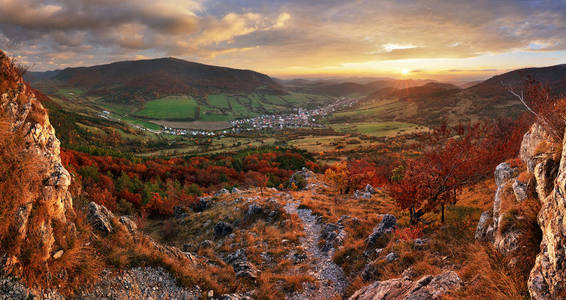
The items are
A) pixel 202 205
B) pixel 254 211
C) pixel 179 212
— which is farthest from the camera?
pixel 202 205

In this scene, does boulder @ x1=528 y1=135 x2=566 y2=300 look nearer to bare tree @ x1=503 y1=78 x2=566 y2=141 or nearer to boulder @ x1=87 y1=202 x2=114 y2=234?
bare tree @ x1=503 y1=78 x2=566 y2=141

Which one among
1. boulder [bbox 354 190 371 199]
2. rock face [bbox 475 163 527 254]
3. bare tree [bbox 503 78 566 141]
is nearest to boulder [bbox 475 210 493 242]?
rock face [bbox 475 163 527 254]

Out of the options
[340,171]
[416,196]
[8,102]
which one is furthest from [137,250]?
[340,171]

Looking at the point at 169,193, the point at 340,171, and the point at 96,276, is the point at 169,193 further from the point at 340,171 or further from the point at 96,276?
the point at 96,276

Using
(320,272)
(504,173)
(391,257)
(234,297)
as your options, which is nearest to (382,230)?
(391,257)

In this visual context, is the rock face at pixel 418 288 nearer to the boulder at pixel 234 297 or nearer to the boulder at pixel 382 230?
the boulder at pixel 234 297

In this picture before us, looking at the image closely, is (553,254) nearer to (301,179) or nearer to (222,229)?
(222,229)
